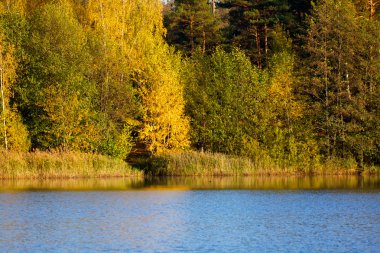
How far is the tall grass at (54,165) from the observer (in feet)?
169

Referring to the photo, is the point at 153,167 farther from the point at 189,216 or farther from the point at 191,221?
the point at 191,221

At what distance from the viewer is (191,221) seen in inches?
1262

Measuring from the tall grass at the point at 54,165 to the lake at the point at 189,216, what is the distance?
3.95 ft

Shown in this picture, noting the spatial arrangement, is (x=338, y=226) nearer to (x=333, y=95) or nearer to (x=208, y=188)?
(x=208, y=188)

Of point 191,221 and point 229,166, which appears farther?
point 229,166

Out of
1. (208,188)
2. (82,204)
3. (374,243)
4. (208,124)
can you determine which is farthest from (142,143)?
(374,243)

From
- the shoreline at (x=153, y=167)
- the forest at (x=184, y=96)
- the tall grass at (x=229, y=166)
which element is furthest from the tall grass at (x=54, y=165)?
the tall grass at (x=229, y=166)

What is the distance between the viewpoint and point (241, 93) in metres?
62.6

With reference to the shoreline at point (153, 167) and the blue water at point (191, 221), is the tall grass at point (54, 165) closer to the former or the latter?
the shoreline at point (153, 167)

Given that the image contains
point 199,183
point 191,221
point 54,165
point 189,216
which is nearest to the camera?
point 191,221

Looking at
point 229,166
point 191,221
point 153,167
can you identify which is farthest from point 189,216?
point 153,167

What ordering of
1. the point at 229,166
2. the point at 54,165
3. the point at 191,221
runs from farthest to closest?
the point at 229,166
the point at 54,165
the point at 191,221

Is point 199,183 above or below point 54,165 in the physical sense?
below

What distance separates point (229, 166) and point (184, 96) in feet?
37.3
